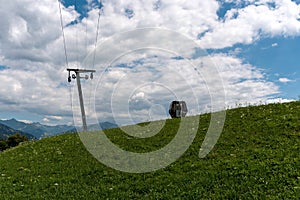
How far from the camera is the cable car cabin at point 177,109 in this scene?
26.2m

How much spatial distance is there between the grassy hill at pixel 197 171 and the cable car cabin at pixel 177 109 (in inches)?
295

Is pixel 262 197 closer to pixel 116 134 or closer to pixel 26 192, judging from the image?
pixel 26 192

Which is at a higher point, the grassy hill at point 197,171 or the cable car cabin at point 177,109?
the cable car cabin at point 177,109

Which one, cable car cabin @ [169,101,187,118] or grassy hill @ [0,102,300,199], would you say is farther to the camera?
cable car cabin @ [169,101,187,118]

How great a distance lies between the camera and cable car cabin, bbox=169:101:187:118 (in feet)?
85.9

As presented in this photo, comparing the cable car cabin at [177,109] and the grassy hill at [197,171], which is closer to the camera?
the grassy hill at [197,171]

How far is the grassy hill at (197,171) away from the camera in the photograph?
975cm

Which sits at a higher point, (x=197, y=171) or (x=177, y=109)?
(x=177, y=109)

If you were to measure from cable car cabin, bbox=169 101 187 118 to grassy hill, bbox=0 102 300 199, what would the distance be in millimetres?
7491

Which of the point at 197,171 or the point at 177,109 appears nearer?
the point at 197,171

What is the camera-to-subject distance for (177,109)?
26.3 meters

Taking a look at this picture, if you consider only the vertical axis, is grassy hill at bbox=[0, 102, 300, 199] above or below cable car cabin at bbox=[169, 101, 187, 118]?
below

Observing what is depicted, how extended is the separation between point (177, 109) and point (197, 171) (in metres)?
15.0

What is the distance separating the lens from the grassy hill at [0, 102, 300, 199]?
9.75 metres
